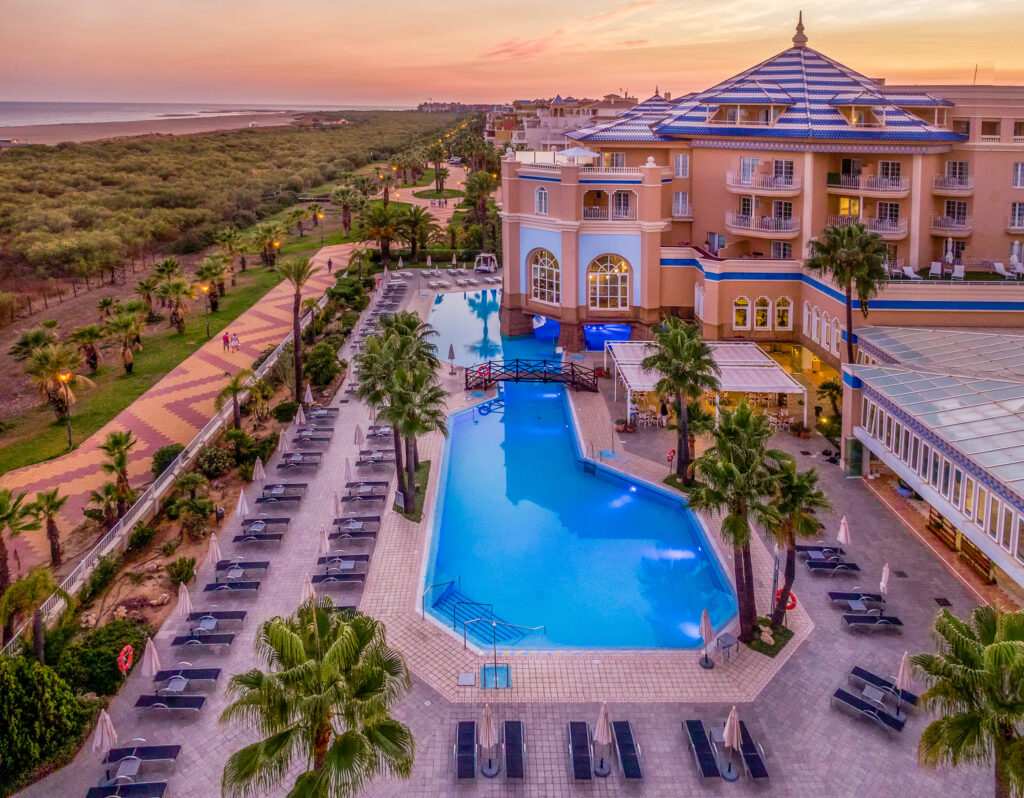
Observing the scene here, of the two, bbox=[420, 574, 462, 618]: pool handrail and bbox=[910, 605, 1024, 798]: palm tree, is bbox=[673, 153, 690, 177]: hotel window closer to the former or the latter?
bbox=[420, 574, 462, 618]: pool handrail

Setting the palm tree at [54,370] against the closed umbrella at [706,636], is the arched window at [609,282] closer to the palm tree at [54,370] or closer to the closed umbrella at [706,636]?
the palm tree at [54,370]

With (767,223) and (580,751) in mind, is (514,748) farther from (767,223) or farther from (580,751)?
(767,223)

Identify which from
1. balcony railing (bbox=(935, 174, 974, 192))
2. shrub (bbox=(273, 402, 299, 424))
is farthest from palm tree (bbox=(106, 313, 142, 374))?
balcony railing (bbox=(935, 174, 974, 192))

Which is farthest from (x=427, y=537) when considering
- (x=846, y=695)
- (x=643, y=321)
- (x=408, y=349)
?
(x=643, y=321)

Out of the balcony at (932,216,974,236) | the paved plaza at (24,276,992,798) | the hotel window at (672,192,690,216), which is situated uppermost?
the hotel window at (672,192,690,216)

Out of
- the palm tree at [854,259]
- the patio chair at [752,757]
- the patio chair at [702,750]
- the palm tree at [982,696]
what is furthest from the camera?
the palm tree at [854,259]

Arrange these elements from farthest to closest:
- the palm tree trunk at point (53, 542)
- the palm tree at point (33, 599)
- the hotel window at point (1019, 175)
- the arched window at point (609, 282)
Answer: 1. the arched window at point (609, 282)
2. the hotel window at point (1019, 175)
3. the palm tree trunk at point (53, 542)
4. the palm tree at point (33, 599)

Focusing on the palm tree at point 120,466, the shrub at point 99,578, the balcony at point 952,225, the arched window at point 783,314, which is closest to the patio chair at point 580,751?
the shrub at point 99,578

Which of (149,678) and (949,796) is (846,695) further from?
(149,678)

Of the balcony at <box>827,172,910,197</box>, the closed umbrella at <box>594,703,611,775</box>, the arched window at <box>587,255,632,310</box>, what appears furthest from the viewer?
the arched window at <box>587,255,632,310</box>
